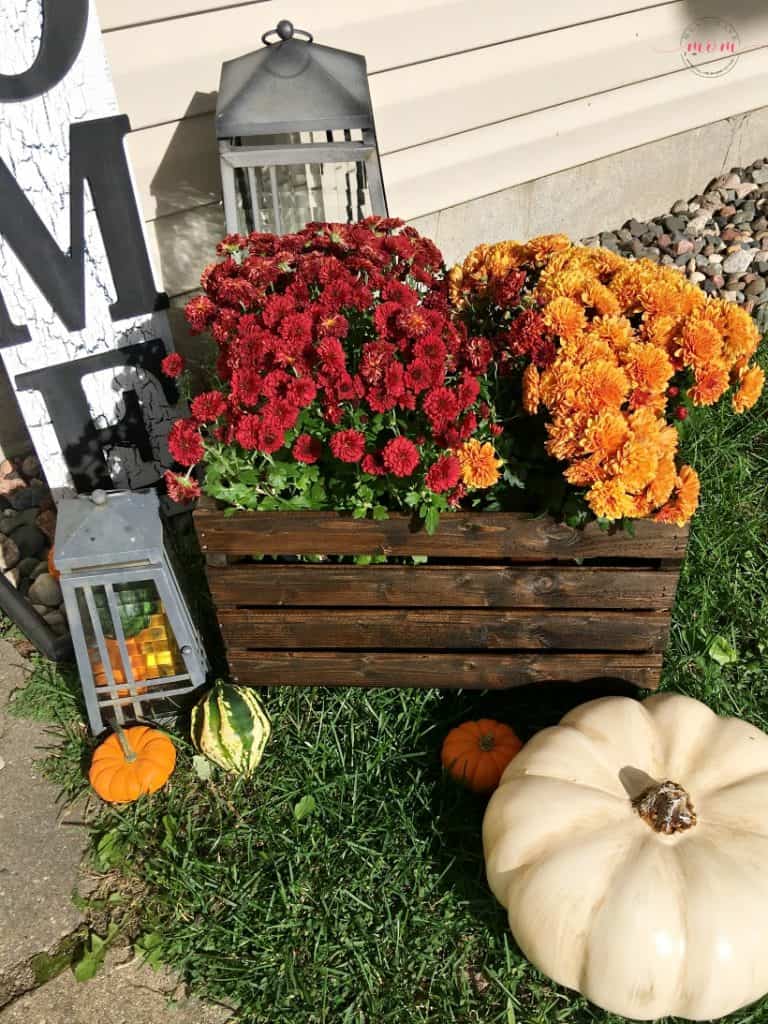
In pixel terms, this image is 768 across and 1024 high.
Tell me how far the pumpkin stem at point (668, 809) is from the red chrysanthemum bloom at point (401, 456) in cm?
81

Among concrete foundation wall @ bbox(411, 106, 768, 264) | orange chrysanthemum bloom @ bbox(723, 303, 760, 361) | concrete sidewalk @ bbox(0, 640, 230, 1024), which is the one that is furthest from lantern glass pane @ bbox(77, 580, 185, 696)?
concrete foundation wall @ bbox(411, 106, 768, 264)

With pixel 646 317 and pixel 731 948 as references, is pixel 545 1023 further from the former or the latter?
pixel 646 317

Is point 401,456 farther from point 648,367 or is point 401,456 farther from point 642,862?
point 642,862

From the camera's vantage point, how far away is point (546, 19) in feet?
11.3

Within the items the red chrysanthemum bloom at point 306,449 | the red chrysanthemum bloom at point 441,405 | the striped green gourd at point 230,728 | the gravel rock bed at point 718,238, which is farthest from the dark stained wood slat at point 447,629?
the gravel rock bed at point 718,238

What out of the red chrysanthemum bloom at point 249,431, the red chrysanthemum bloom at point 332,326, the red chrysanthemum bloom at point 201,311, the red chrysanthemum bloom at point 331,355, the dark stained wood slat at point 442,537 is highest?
the red chrysanthemum bloom at point 201,311

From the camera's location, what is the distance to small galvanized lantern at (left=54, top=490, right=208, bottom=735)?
7.02 feet

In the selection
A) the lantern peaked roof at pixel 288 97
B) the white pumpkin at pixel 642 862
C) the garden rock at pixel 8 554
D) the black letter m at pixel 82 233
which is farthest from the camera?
the garden rock at pixel 8 554

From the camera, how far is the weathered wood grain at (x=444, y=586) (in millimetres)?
2158

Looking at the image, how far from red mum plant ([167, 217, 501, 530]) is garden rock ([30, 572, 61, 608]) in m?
1.07

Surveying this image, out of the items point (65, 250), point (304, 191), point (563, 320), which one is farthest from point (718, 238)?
point (65, 250)

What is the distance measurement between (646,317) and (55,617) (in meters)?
1.98

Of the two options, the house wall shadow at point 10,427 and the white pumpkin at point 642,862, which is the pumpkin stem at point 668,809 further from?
the house wall shadow at point 10,427

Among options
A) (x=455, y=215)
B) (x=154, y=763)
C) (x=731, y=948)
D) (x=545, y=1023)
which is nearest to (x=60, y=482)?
(x=154, y=763)
